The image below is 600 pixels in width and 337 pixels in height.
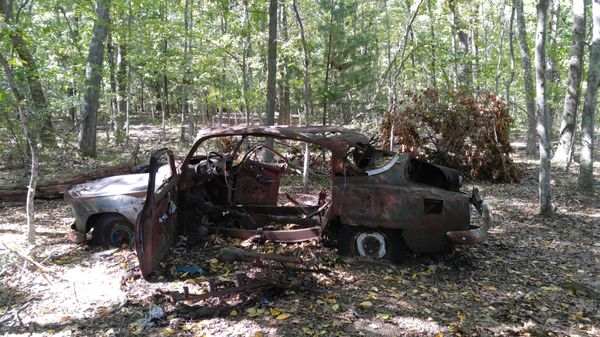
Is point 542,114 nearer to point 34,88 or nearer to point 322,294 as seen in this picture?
point 322,294

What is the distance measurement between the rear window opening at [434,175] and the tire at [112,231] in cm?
397

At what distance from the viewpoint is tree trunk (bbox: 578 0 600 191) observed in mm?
8680

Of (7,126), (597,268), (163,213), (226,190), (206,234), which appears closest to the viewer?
(163,213)

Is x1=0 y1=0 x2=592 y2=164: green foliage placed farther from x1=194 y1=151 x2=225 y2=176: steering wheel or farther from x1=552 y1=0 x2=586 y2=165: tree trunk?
x1=194 y1=151 x2=225 y2=176: steering wheel

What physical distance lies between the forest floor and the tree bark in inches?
299

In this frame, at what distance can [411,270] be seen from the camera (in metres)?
5.13

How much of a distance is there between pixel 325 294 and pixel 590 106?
808 cm

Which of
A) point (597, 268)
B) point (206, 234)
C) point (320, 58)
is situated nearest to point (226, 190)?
point (206, 234)

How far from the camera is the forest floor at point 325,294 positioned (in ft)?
12.5

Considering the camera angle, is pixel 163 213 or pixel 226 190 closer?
pixel 163 213

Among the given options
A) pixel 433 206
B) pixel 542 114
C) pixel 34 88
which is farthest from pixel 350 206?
pixel 34 88

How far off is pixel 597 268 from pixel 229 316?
4731 millimetres

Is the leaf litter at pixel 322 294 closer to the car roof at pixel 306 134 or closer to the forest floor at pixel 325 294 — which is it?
the forest floor at pixel 325 294

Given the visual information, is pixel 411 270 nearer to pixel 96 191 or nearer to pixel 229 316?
pixel 229 316
